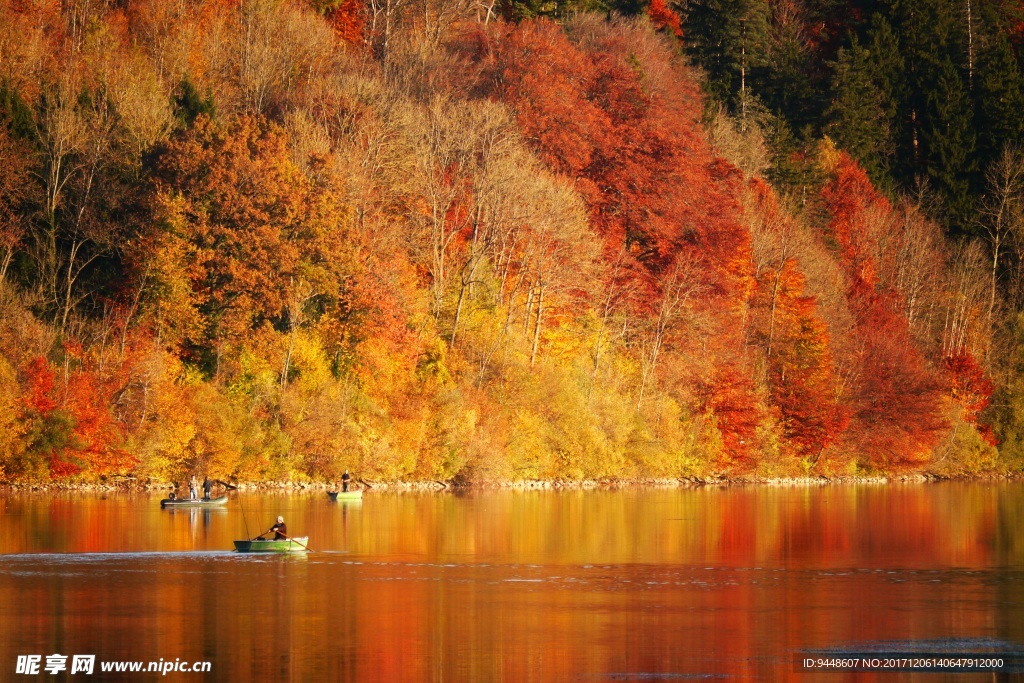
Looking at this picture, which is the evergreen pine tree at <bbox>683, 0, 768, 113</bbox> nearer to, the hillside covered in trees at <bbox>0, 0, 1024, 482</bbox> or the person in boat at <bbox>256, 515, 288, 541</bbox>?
the hillside covered in trees at <bbox>0, 0, 1024, 482</bbox>

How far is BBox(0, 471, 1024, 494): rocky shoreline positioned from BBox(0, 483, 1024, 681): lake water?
3.10m

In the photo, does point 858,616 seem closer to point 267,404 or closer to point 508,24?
point 267,404

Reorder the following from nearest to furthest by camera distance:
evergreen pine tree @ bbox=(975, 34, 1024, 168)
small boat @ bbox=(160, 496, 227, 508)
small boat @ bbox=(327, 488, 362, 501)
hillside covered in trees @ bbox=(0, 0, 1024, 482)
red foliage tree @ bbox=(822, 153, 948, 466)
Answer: small boat @ bbox=(160, 496, 227, 508)
small boat @ bbox=(327, 488, 362, 501)
hillside covered in trees @ bbox=(0, 0, 1024, 482)
red foliage tree @ bbox=(822, 153, 948, 466)
evergreen pine tree @ bbox=(975, 34, 1024, 168)

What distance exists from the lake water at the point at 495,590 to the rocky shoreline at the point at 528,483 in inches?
122

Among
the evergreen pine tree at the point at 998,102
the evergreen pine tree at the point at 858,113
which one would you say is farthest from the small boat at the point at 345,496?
the evergreen pine tree at the point at 998,102

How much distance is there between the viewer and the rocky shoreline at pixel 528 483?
62.1 m

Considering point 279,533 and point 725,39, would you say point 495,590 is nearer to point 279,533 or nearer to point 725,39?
point 279,533

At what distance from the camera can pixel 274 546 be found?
140ft

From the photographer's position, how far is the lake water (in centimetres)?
2864

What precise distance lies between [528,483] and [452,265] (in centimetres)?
1134

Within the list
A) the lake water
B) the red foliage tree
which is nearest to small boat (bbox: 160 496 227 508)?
the lake water

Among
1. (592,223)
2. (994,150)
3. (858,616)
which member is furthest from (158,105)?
(994,150)

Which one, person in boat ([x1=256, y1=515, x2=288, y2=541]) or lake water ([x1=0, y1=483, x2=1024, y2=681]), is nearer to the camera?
lake water ([x1=0, y1=483, x2=1024, y2=681])

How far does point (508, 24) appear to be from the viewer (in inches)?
3935
